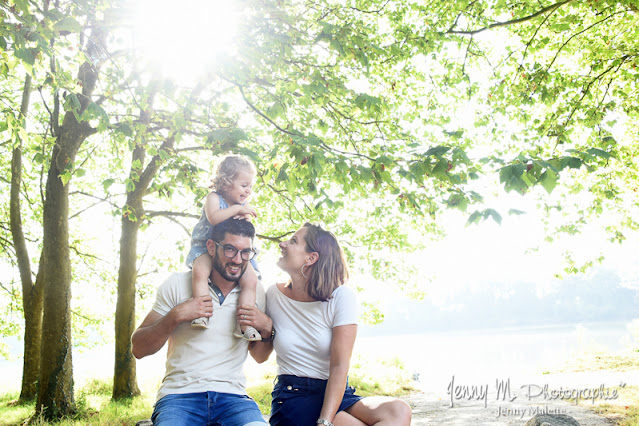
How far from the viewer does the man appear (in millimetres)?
2779

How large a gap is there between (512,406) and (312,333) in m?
5.93

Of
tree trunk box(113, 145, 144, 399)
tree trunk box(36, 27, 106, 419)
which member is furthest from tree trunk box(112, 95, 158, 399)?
Result: tree trunk box(36, 27, 106, 419)

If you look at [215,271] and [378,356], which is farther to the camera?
[378,356]

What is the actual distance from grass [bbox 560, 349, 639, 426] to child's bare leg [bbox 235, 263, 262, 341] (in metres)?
5.18

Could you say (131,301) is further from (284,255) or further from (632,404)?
(632,404)

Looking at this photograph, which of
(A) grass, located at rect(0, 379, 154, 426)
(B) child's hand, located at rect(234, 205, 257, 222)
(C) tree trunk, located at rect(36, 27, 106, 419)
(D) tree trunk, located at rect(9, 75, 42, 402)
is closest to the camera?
(B) child's hand, located at rect(234, 205, 257, 222)

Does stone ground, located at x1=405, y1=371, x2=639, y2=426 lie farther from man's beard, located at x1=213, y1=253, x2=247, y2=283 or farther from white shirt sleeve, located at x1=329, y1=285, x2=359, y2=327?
man's beard, located at x1=213, y1=253, x2=247, y2=283

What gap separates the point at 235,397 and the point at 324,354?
605 mm

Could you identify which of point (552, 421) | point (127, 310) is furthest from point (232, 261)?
point (127, 310)

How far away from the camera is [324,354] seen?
3070 millimetres

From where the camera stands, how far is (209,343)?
295cm

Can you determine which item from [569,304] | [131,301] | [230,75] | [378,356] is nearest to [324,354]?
[230,75]

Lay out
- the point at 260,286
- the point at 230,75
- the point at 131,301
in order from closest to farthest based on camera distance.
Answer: the point at 260,286 < the point at 230,75 < the point at 131,301

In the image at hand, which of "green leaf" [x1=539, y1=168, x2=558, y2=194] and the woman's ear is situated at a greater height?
"green leaf" [x1=539, y1=168, x2=558, y2=194]
